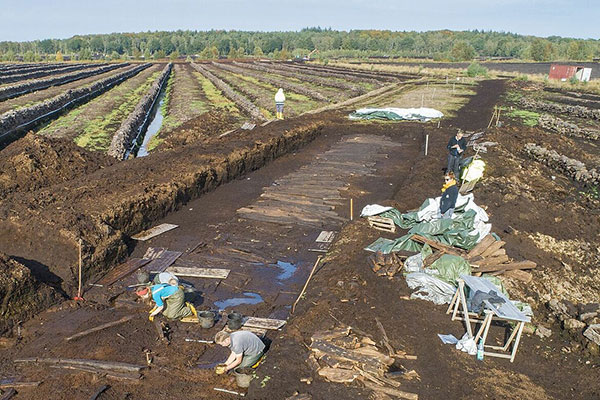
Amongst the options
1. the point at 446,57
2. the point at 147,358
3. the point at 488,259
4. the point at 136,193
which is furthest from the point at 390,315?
the point at 446,57

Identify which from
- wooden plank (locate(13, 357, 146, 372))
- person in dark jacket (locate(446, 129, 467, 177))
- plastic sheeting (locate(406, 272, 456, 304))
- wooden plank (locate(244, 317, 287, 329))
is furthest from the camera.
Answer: person in dark jacket (locate(446, 129, 467, 177))

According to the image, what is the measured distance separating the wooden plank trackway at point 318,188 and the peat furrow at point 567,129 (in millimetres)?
11383

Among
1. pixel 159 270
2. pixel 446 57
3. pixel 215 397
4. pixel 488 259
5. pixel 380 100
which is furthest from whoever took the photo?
pixel 446 57

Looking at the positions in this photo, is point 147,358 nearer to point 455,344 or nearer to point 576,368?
point 455,344

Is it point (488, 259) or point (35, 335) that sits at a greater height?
point (488, 259)

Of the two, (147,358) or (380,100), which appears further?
(380,100)

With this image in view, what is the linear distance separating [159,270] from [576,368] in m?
8.99

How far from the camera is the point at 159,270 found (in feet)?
37.7

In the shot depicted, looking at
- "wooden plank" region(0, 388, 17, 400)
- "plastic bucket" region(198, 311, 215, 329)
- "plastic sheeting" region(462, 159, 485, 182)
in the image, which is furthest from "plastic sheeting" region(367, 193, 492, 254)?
"wooden plank" region(0, 388, 17, 400)

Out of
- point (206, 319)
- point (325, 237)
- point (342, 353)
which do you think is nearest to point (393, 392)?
point (342, 353)

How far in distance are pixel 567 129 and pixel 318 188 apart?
752 inches

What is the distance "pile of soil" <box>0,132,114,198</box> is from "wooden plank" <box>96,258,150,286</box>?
6.56 meters

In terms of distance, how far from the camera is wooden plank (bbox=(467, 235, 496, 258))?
10562 millimetres

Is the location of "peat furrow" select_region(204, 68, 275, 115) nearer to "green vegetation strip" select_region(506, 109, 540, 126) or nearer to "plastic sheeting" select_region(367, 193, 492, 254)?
"green vegetation strip" select_region(506, 109, 540, 126)
